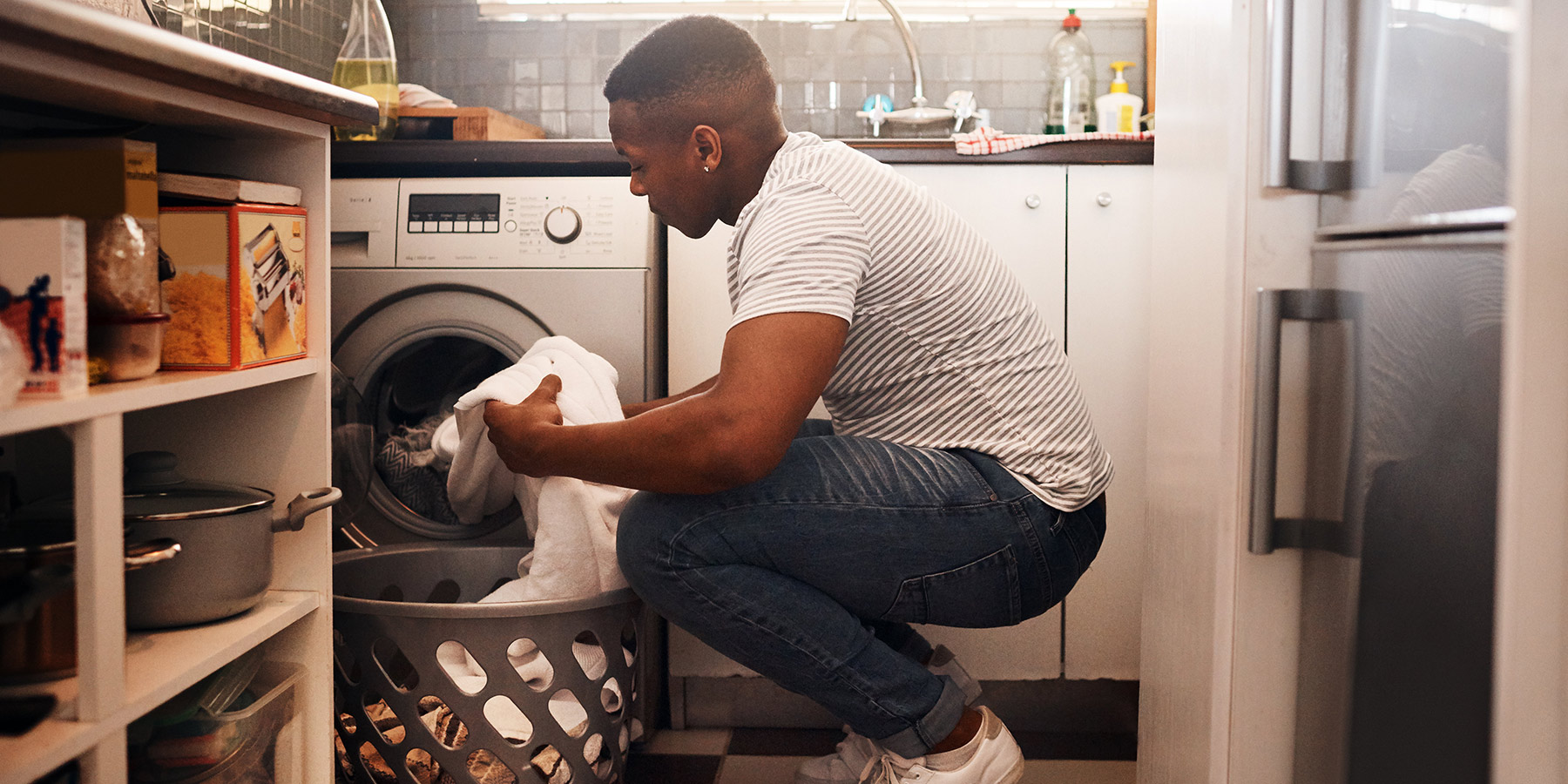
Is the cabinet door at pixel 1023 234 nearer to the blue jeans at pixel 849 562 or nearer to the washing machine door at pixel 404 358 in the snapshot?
the blue jeans at pixel 849 562

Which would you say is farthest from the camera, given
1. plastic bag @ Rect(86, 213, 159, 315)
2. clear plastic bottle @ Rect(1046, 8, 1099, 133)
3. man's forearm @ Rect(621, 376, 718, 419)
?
clear plastic bottle @ Rect(1046, 8, 1099, 133)

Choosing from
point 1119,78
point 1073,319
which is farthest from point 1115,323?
point 1119,78

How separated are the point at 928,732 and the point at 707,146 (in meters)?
0.72

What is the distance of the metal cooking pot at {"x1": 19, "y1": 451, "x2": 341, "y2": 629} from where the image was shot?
1.00m

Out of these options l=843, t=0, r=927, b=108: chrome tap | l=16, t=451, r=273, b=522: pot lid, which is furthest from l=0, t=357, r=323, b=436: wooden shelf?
l=843, t=0, r=927, b=108: chrome tap

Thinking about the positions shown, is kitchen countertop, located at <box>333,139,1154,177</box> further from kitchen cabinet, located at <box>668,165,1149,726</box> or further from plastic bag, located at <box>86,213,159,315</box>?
plastic bag, located at <box>86,213,159,315</box>

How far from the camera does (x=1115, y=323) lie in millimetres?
1773

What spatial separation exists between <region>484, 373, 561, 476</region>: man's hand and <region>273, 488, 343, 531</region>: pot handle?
232mm

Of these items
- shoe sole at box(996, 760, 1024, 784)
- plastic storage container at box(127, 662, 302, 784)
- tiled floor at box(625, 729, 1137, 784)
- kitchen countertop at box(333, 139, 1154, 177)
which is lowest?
tiled floor at box(625, 729, 1137, 784)

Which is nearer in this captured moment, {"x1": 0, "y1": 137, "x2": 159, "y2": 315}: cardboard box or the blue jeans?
{"x1": 0, "y1": 137, "x2": 159, "y2": 315}: cardboard box

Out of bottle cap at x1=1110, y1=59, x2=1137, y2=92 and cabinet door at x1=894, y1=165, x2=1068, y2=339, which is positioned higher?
bottle cap at x1=1110, y1=59, x2=1137, y2=92

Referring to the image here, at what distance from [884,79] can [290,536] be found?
1.71m

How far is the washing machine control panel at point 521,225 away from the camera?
170cm

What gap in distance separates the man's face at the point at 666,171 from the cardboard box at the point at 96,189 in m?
0.54
